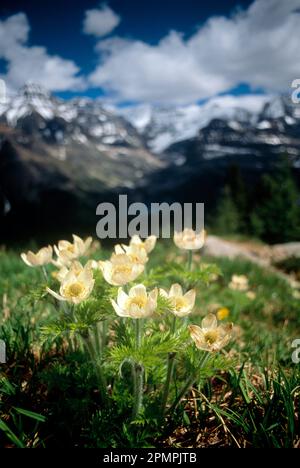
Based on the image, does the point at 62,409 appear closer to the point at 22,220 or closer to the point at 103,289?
the point at 103,289

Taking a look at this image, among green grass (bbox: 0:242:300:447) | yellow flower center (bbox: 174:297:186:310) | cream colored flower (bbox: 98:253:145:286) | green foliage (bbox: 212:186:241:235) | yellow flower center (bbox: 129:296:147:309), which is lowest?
green grass (bbox: 0:242:300:447)

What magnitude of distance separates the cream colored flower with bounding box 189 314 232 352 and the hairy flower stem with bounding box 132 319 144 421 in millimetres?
190

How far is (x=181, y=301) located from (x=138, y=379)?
0.34 meters

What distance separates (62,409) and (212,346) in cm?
77

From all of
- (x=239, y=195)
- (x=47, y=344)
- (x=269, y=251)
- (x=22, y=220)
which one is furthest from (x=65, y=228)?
(x=47, y=344)

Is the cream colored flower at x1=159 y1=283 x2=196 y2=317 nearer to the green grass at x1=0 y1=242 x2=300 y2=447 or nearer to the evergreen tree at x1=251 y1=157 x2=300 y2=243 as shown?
the green grass at x1=0 y1=242 x2=300 y2=447

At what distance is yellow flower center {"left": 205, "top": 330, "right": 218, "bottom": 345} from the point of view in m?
1.39

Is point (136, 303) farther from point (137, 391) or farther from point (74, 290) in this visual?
point (137, 391)

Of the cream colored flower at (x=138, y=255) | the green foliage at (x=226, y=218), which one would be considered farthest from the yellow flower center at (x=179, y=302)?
the green foliage at (x=226, y=218)

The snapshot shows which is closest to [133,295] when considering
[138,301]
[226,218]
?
[138,301]

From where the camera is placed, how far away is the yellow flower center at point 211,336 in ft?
4.57

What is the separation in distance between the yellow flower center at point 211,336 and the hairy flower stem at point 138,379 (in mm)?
252

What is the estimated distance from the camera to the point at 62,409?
164 cm

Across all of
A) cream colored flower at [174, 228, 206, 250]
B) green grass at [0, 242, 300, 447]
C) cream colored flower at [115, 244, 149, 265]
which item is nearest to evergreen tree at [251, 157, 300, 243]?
cream colored flower at [174, 228, 206, 250]
